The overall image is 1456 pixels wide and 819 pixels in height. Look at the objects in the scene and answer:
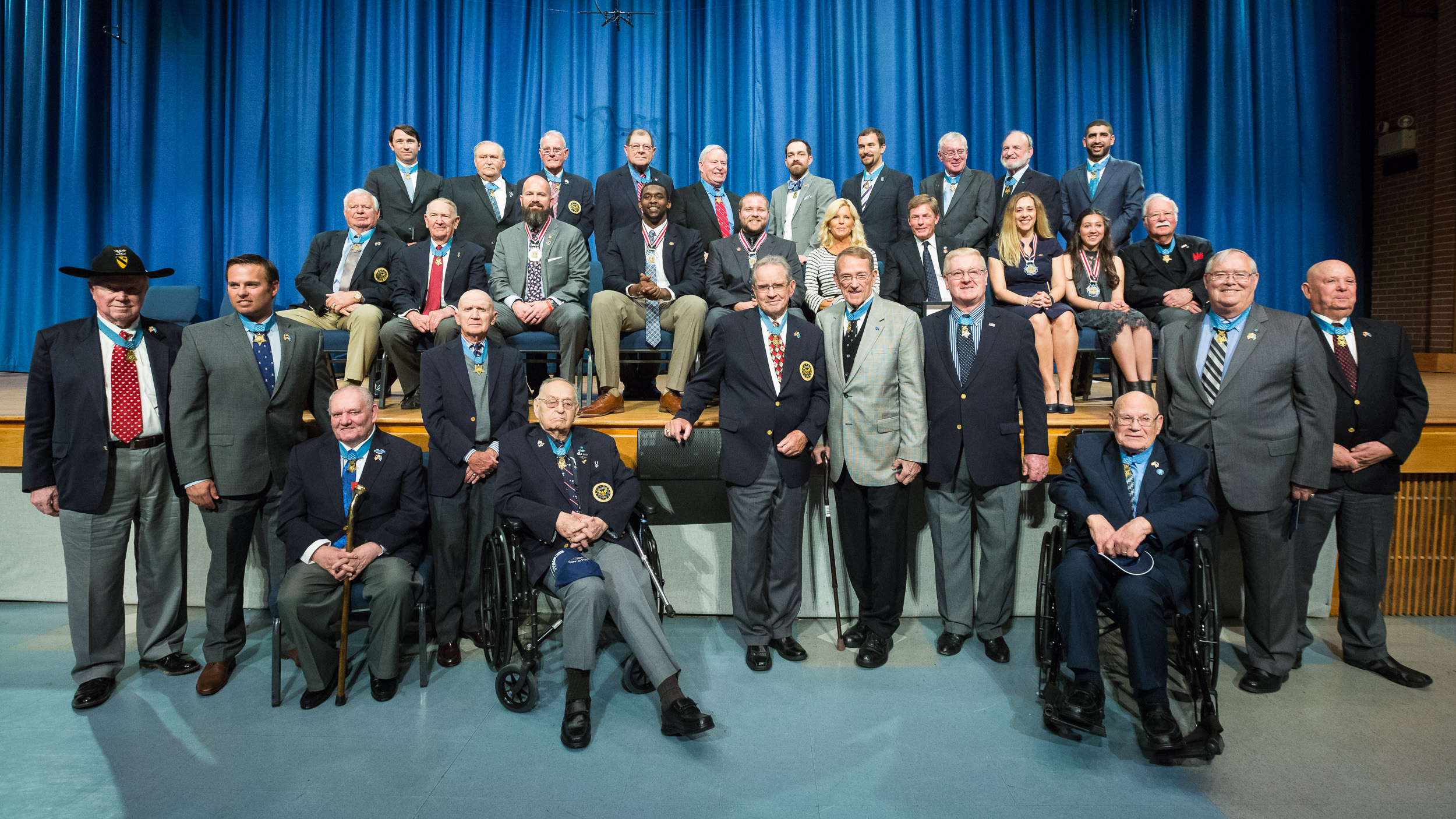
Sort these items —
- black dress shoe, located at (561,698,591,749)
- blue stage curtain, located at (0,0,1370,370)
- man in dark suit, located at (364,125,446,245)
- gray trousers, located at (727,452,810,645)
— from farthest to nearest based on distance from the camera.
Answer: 1. blue stage curtain, located at (0,0,1370,370)
2. man in dark suit, located at (364,125,446,245)
3. gray trousers, located at (727,452,810,645)
4. black dress shoe, located at (561,698,591,749)

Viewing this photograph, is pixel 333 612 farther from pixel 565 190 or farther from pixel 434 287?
pixel 565 190

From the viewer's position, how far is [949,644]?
3303 mm

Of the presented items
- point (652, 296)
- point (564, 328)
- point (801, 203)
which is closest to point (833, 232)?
point (801, 203)

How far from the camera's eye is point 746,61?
7059 mm

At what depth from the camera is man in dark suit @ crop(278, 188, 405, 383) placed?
4.29 metres

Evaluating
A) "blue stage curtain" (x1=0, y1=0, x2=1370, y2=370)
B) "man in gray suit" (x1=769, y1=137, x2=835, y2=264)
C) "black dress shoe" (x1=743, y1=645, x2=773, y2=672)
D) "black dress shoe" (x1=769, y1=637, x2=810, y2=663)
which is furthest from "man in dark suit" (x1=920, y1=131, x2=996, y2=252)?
"black dress shoe" (x1=743, y1=645, x2=773, y2=672)

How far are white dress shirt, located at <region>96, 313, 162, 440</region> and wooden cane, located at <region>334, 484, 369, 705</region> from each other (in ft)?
2.58

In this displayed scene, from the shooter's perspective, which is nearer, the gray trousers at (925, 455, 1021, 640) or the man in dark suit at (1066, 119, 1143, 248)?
the gray trousers at (925, 455, 1021, 640)

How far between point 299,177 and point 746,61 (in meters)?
4.01

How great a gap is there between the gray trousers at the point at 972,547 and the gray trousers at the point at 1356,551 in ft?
3.40

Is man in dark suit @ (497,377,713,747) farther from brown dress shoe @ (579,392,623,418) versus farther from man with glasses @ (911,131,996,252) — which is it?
man with glasses @ (911,131,996,252)

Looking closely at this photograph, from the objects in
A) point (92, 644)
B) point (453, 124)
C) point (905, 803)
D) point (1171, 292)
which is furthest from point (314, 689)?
point (453, 124)

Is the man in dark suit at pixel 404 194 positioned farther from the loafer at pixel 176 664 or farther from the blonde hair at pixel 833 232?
the loafer at pixel 176 664

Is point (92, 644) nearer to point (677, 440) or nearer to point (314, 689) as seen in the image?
point (314, 689)
